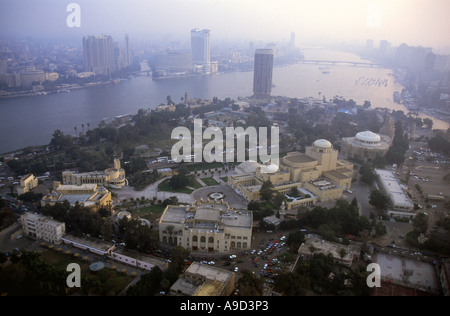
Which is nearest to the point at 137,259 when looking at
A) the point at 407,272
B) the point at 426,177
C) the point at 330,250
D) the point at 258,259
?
the point at 258,259

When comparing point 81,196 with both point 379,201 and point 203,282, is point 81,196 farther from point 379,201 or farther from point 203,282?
point 379,201

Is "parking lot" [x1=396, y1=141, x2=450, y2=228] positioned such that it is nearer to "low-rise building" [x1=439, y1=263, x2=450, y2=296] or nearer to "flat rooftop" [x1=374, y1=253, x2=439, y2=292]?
"flat rooftop" [x1=374, y1=253, x2=439, y2=292]

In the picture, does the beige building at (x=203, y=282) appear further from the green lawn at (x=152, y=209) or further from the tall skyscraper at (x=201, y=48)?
the tall skyscraper at (x=201, y=48)

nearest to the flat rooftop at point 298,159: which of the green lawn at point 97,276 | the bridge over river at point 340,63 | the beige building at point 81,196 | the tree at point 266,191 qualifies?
the tree at point 266,191

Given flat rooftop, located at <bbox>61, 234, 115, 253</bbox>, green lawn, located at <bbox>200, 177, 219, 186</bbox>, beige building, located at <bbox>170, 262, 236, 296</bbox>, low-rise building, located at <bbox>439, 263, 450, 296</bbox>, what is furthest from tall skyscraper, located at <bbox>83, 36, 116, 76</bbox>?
low-rise building, located at <bbox>439, 263, 450, 296</bbox>
